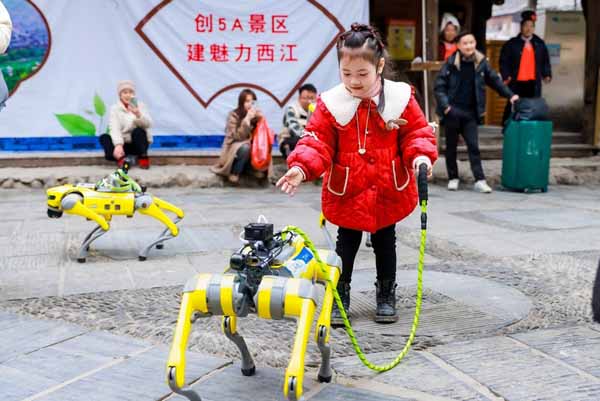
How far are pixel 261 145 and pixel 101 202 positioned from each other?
3.51 m

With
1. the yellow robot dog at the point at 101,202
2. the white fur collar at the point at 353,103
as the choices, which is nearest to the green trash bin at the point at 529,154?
the yellow robot dog at the point at 101,202

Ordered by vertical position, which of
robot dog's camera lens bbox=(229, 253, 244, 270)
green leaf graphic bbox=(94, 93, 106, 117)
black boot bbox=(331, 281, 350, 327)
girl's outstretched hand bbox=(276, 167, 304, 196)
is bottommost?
black boot bbox=(331, 281, 350, 327)

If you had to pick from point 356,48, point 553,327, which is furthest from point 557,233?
point 356,48

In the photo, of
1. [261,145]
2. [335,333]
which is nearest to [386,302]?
[335,333]

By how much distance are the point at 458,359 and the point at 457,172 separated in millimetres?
5815

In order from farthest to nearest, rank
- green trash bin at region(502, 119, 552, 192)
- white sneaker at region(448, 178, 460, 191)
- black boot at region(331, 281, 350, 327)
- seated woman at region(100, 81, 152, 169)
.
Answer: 1. white sneaker at region(448, 178, 460, 191)
2. green trash bin at region(502, 119, 552, 192)
3. seated woman at region(100, 81, 152, 169)
4. black boot at region(331, 281, 350, 327)

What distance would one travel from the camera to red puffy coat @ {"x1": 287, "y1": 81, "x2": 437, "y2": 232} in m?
3.47

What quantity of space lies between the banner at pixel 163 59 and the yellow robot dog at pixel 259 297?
6.39 m

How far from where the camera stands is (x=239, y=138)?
8.54 meters

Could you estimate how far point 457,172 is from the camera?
8.77 m

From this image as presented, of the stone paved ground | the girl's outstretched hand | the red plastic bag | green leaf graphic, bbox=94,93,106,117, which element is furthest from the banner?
the girl's outstretched hand

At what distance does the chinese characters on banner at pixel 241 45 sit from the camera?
891cm

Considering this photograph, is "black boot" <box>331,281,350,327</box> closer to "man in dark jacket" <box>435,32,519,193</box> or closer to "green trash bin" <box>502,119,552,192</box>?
"man in dark jacket" <box>435,32,519,193</box>

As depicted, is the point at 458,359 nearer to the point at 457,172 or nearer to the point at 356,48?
the point at 356,48
